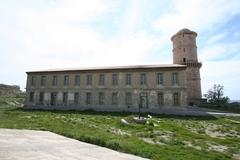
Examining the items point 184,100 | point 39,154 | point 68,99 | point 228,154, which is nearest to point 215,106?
point 184,100

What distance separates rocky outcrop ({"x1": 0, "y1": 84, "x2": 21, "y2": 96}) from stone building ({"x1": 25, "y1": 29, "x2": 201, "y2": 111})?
690 inches

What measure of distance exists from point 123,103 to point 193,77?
1978 cm

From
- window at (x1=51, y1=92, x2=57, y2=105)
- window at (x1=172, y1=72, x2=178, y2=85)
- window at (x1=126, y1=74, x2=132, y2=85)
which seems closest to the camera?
window at (x1=172, y1=72, x2=178, y2=85)

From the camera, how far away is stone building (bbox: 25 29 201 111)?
1203 inches

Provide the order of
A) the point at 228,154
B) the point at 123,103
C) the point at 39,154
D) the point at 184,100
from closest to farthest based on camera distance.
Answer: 1. the point at 39,154
2. the point at 228,154
3. the point at 184,100
4. the point at 123,103

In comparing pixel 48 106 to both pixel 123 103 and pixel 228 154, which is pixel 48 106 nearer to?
pixel 123 103

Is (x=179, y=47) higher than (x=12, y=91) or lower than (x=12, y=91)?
higher

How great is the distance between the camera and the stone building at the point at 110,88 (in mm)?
30562

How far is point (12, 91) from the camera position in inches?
2126

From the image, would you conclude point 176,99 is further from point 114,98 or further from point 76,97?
point 76,97

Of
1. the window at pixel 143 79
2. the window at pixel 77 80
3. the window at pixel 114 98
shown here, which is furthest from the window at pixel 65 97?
the window at pixel 143 79

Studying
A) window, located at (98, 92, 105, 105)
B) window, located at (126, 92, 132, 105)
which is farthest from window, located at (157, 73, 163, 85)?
window, located at (98, 92, 105, 105)

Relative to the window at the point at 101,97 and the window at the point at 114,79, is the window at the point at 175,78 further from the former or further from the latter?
the window at the point at 101,97

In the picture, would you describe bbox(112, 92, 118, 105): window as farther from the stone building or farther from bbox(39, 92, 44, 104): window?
bbox(39, 92, 44, 104): window
